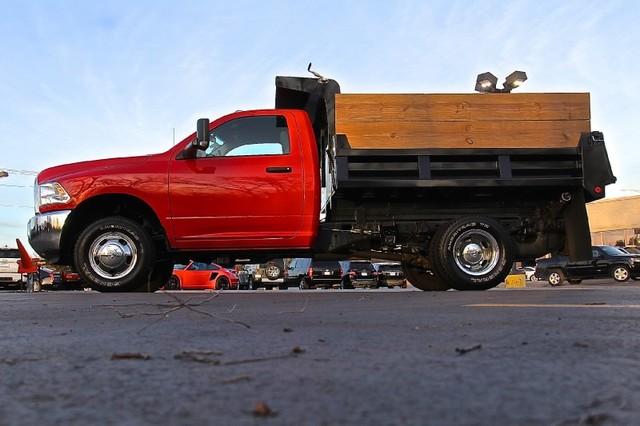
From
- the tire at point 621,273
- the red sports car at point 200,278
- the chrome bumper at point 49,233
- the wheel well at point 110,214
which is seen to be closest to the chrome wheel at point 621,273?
the tire at point 621,273

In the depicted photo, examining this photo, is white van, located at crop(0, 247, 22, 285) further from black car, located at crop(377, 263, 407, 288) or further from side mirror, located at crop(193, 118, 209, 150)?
side mirror, located at crop(193, 118, 209, 150)

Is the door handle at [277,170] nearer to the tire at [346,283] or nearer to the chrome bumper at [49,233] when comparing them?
the chrome bumper at [49,233]

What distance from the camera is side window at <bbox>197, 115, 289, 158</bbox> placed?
7117 mm

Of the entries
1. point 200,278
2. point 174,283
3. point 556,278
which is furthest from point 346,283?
Result: point 556,278

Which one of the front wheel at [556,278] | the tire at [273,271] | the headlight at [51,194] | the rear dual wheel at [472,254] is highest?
the headlight at [51,194]

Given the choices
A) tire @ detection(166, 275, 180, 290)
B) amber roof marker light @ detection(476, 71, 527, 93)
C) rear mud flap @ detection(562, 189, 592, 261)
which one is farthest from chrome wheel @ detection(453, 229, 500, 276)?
tire @ detection(166, 275, 180, 290)

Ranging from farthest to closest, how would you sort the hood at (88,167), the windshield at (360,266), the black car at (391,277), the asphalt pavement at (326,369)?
1. the black car at (391,277)
2. the windshield at (360,266)
3. the hood at (88,167)
4. the asphalt pavement at (326,369)

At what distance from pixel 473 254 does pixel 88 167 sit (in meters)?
4.65

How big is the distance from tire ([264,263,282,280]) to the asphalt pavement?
60.0 ft

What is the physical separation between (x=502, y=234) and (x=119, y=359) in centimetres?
544

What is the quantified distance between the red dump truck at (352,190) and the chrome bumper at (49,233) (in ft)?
0.05

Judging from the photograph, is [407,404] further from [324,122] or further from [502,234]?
[324,122]

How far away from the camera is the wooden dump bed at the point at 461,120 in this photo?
21.8ft

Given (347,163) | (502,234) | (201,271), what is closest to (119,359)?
(347,163)
